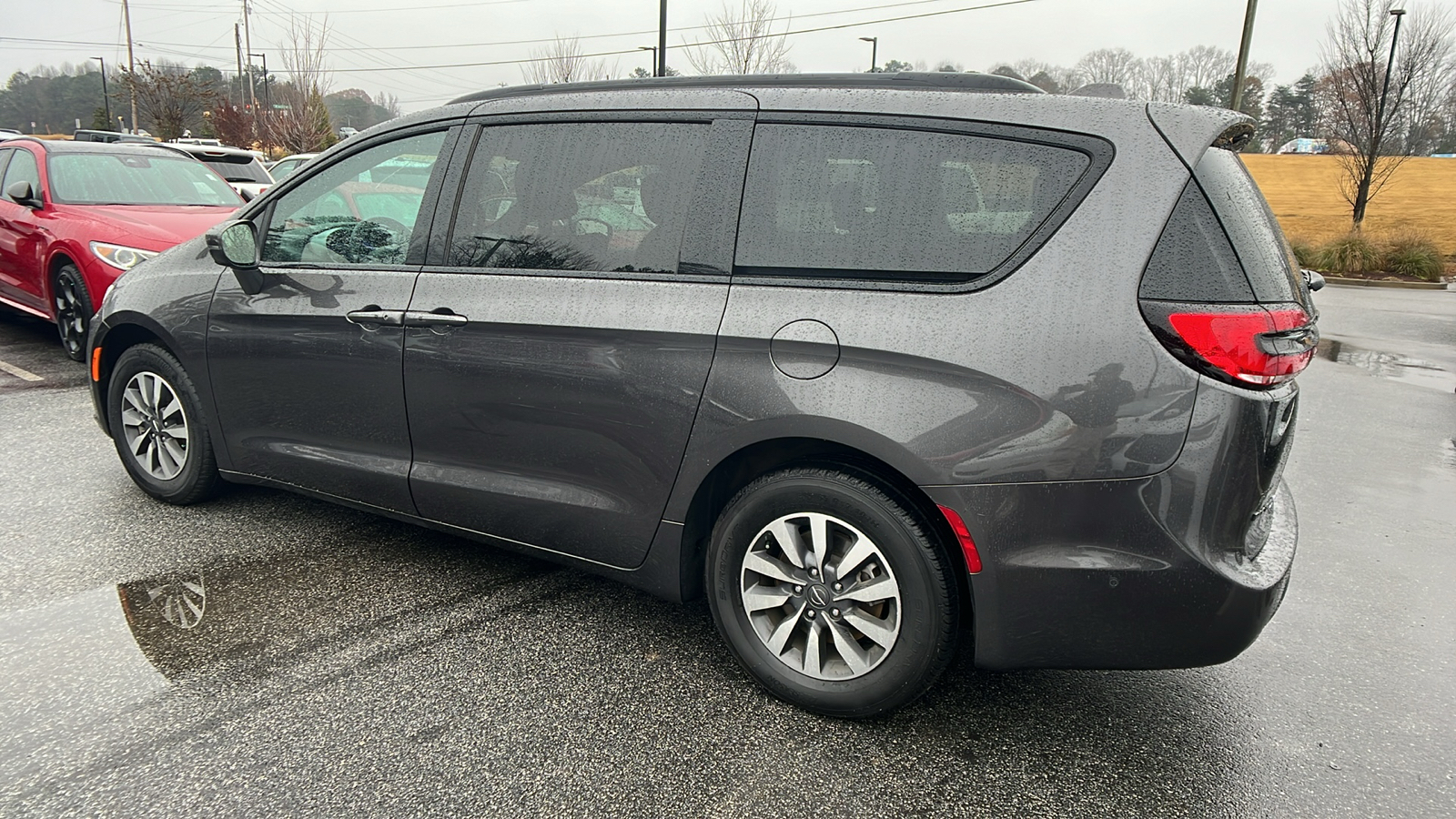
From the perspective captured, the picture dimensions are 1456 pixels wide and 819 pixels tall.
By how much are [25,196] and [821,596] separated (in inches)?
292

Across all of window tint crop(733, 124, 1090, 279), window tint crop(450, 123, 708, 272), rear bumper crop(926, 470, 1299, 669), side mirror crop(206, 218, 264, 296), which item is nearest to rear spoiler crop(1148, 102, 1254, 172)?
window tint crop(733, 124, 1090, 279)

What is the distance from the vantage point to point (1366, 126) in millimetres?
22359

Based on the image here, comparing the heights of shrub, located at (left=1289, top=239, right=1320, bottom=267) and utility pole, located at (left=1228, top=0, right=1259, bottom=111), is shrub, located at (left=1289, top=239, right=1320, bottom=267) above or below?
below

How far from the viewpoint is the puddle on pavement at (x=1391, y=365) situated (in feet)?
28.8

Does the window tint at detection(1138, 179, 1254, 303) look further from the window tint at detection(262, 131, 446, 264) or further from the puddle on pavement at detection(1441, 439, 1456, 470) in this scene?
the puddle on pavement at detection(1441, 439, 1456, 470)

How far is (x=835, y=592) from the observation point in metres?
2.58

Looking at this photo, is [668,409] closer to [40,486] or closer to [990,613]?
[990,613]

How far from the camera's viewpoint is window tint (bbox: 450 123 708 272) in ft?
9.18

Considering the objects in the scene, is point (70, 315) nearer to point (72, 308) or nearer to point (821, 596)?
point (72, 308)

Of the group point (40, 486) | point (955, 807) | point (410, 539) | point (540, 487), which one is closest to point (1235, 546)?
point (955, 807)

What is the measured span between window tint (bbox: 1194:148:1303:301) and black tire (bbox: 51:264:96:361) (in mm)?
7279

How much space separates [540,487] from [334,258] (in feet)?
4.24

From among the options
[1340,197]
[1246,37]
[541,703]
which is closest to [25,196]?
[541,703]

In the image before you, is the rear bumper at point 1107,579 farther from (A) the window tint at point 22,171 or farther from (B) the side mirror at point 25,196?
(A) the window tint at point 22,171
